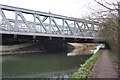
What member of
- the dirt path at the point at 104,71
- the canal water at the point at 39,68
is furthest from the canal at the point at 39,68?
the dirt path at the point at 104,71

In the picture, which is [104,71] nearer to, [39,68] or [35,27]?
[39,68]

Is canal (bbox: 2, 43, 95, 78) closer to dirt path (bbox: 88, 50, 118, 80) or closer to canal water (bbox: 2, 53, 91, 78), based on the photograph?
canal water (bbox: 2, 53, 91, 78)

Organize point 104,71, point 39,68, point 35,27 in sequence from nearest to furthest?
point 104,71 → point 39,68 → point 35,27

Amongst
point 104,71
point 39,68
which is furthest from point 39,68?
point 104,71

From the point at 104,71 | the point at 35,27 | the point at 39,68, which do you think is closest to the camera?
the point at 104,71

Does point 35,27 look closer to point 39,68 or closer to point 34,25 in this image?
point 34,25

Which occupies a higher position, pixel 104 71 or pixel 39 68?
pixel 104 71

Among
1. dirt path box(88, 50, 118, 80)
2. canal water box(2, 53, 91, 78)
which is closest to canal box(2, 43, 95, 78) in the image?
canal water box(2, 53, 91, 78)

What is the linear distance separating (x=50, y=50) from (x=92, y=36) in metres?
11.3

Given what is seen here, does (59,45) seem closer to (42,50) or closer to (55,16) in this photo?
(42,50)

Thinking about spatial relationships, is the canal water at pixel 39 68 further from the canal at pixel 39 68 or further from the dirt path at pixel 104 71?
the dirt path at pixel 104 71

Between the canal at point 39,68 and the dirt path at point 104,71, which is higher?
the dirt path at point 104,71

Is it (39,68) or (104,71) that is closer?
(104,71)

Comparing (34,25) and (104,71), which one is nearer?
(104,71)
